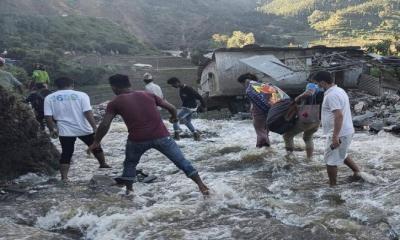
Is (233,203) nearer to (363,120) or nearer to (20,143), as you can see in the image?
(20,143)

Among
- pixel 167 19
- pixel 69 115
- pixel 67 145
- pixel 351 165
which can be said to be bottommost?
pixel 351 165

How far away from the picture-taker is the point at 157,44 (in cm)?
8975

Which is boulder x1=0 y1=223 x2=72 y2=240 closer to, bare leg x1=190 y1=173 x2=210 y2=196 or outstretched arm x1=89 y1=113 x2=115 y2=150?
outstretched arm x1=89 y1=113 x2=115 y2=150

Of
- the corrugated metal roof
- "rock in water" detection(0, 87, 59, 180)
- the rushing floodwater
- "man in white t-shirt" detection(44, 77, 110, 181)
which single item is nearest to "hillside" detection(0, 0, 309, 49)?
the corrugated metal roof

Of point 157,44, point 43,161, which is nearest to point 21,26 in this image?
point 157,44

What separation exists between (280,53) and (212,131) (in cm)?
832

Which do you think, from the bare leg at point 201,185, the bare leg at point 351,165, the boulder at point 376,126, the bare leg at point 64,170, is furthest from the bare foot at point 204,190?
the boulder at point 376,126

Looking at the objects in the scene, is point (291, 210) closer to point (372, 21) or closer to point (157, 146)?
point (157, 146)

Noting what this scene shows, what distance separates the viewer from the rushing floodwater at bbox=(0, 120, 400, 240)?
530cm

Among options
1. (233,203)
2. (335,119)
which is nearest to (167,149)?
(233,203)

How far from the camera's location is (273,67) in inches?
720

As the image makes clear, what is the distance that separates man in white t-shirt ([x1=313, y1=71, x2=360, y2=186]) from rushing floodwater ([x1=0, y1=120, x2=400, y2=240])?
58 cm

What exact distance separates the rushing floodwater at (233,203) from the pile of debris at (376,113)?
9.60ft

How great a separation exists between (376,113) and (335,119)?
8669mm
